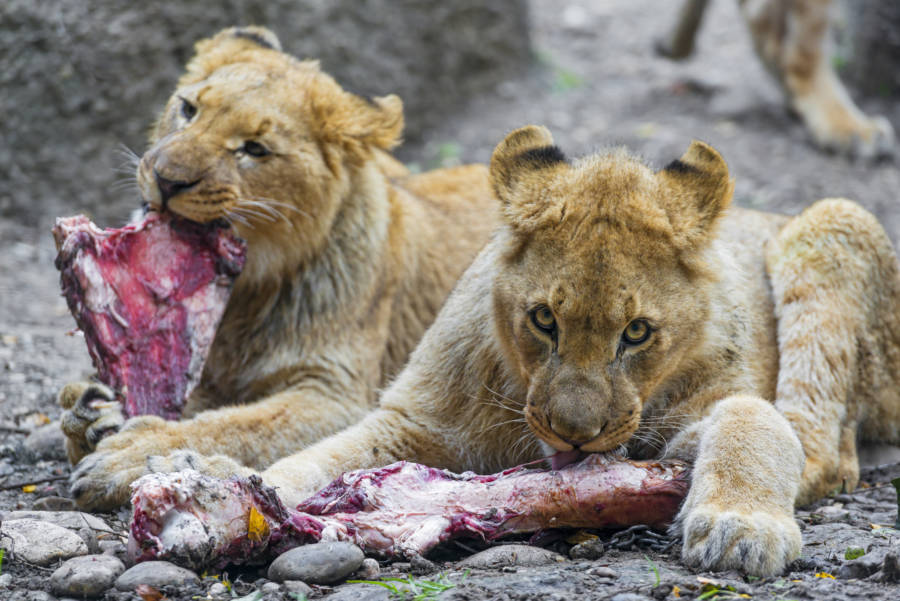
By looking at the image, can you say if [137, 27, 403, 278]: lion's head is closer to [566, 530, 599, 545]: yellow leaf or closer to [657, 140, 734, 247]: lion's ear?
[657, 140, 734, 247]: lion's ear

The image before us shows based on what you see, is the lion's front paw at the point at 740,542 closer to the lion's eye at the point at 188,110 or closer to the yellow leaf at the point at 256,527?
the yellow leaf at the point at 256,527

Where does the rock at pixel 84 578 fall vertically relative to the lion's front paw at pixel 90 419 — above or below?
below

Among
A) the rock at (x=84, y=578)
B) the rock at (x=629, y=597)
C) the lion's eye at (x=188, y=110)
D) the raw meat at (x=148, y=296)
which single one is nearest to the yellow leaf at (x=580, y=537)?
the rock at (x=629, y=597)

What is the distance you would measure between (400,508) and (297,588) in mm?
629

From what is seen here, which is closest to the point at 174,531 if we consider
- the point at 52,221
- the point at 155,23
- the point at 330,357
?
the point at 330,357

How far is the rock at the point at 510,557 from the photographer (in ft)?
12.3

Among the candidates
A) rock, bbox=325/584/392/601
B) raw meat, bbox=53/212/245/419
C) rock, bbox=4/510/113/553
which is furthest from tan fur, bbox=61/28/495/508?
rock, bbox=325/584/392/601

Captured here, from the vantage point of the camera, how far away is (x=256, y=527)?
11.8 feet

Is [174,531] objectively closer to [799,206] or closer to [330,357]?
[330,357]

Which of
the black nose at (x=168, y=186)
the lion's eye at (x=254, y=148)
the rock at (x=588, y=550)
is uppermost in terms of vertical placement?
the lion's eye at (x=254, y=148)

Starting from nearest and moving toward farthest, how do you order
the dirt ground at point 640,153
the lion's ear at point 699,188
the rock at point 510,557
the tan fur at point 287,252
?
the dirt ground at point 640,153 < the rock at point 510,557 < the lion's ear at point 699,188 < the tan fur at point 287,252

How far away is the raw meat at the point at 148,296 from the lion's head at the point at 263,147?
0.53 ft

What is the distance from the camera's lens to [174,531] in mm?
3549

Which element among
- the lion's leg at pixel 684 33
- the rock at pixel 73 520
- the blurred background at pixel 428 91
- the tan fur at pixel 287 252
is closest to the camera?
the rock at pixel 73 520
